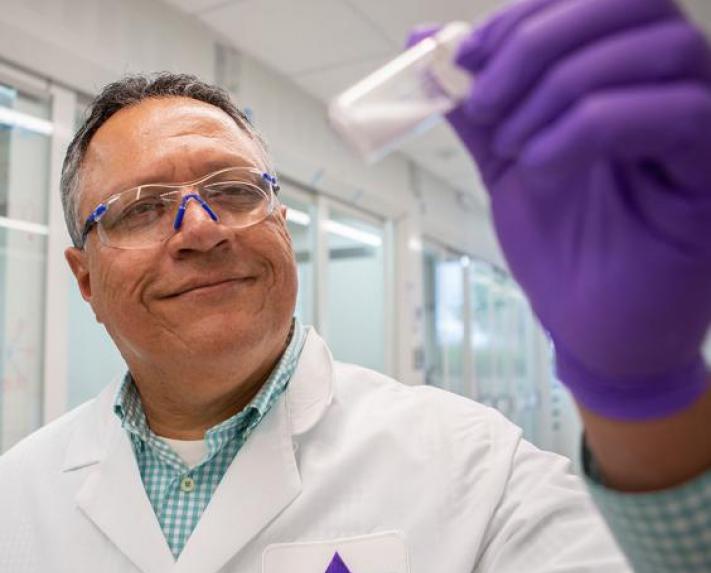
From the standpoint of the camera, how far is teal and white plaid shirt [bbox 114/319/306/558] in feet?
3.69

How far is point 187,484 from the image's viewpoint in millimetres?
Answer: 1145

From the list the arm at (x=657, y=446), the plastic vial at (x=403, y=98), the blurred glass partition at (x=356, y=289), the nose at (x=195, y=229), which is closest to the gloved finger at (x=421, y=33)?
the plastic vial at (x=403, y=98)

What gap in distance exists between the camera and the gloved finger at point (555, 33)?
1.56 ft

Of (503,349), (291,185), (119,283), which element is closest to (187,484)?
(119,283)

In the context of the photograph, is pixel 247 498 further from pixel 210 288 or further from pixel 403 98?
pixel 403 98

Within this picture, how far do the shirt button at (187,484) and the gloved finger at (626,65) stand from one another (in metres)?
0.90

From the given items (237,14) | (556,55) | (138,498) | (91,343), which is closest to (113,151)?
(138,498)

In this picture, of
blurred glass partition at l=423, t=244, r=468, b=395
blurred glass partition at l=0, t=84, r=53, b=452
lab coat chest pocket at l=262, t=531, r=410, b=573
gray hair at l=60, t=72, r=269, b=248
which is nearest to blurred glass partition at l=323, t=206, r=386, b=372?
blurred glass partition at l=423, t=244, r=468, b=395

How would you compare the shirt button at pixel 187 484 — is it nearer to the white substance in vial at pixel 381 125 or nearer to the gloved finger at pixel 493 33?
the white substance in vial at pixel 381 125

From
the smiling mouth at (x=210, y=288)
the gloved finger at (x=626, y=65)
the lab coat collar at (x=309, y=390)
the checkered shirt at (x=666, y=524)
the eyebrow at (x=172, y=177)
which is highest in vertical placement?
the eyebrow at (x=172, y=177)

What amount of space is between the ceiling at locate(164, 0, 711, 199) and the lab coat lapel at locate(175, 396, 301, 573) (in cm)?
246

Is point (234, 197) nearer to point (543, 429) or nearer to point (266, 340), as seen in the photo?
point (266, 340)

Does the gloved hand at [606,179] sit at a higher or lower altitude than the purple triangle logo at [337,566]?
higher

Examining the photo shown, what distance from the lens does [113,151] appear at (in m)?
1.23
